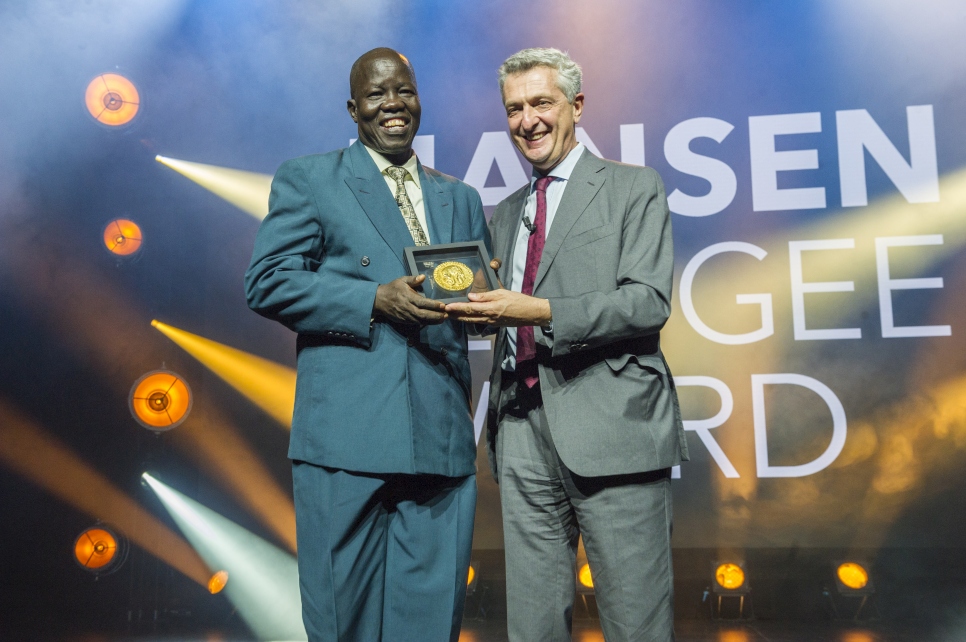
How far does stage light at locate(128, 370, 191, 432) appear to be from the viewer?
3.82m

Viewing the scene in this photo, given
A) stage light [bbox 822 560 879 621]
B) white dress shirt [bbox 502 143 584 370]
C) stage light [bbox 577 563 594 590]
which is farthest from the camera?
stage light [bbox 577 563 594 590]

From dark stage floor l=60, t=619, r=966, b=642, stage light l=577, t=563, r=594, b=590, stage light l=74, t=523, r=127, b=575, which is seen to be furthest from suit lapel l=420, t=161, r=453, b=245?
stage light l=74, t=523, r=127, b=575

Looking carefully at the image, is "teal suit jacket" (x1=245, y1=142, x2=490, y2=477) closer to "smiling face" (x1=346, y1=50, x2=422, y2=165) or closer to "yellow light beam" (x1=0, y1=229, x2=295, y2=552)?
"smiling face" (x1=346, y1=50, x2=422, y2=165)

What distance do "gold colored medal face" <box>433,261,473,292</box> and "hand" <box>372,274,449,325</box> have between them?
1.7 inches

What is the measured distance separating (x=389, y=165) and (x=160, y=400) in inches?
96.4

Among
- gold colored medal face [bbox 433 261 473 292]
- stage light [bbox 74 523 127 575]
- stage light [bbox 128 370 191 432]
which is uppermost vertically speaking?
gold colored medal face [bbox 433 261 473 292]

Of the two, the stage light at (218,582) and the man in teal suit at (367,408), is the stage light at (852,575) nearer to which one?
the man in teal suit at (367,408)

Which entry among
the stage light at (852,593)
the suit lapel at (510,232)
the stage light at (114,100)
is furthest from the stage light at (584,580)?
the stage light at (114,100)

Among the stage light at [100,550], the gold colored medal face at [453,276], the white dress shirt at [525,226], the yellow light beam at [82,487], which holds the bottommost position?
the stage light at [100,550]

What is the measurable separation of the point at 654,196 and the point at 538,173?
→ 1.14ft

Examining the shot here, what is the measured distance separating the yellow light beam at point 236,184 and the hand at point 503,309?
2.57 meters

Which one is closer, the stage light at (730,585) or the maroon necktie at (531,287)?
the maroon necktie at (531,287)

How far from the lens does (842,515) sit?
3.45 meters

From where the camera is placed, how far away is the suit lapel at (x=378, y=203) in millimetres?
1854
